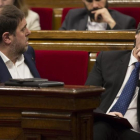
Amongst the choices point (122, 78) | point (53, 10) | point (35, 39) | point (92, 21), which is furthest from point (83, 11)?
point (122, 78)

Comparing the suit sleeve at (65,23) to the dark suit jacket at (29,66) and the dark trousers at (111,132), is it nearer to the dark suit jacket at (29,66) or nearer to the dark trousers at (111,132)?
the dark suit jacket at (29,66)

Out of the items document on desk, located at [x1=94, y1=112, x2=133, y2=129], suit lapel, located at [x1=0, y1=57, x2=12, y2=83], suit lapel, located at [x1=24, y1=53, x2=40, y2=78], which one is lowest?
document on desk, located at [x1=94, y1=112, x2=133, y2=129]

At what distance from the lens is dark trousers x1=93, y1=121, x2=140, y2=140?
3.83ft

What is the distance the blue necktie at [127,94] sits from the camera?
1.31m

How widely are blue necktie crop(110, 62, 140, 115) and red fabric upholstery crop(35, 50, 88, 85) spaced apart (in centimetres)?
25

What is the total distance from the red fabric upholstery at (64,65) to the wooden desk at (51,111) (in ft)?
2.30

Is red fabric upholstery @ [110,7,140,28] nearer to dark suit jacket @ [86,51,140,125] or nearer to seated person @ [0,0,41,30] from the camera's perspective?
seated person @ [0,0,41,30]

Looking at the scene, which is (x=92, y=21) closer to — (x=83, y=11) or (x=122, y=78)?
(x=83, y=11)

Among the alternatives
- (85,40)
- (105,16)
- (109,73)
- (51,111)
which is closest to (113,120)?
(109,73)

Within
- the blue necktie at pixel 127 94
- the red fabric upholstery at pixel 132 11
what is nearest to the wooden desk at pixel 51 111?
the blue necktie at pixel 127 94

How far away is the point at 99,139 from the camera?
1.14m

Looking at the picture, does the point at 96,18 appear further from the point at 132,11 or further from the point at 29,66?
the point at 29,66

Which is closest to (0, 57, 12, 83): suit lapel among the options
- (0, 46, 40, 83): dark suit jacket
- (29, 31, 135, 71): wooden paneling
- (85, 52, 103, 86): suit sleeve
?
(0, 46, 40, 83): dark suit jacket

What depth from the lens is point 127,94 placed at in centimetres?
131
